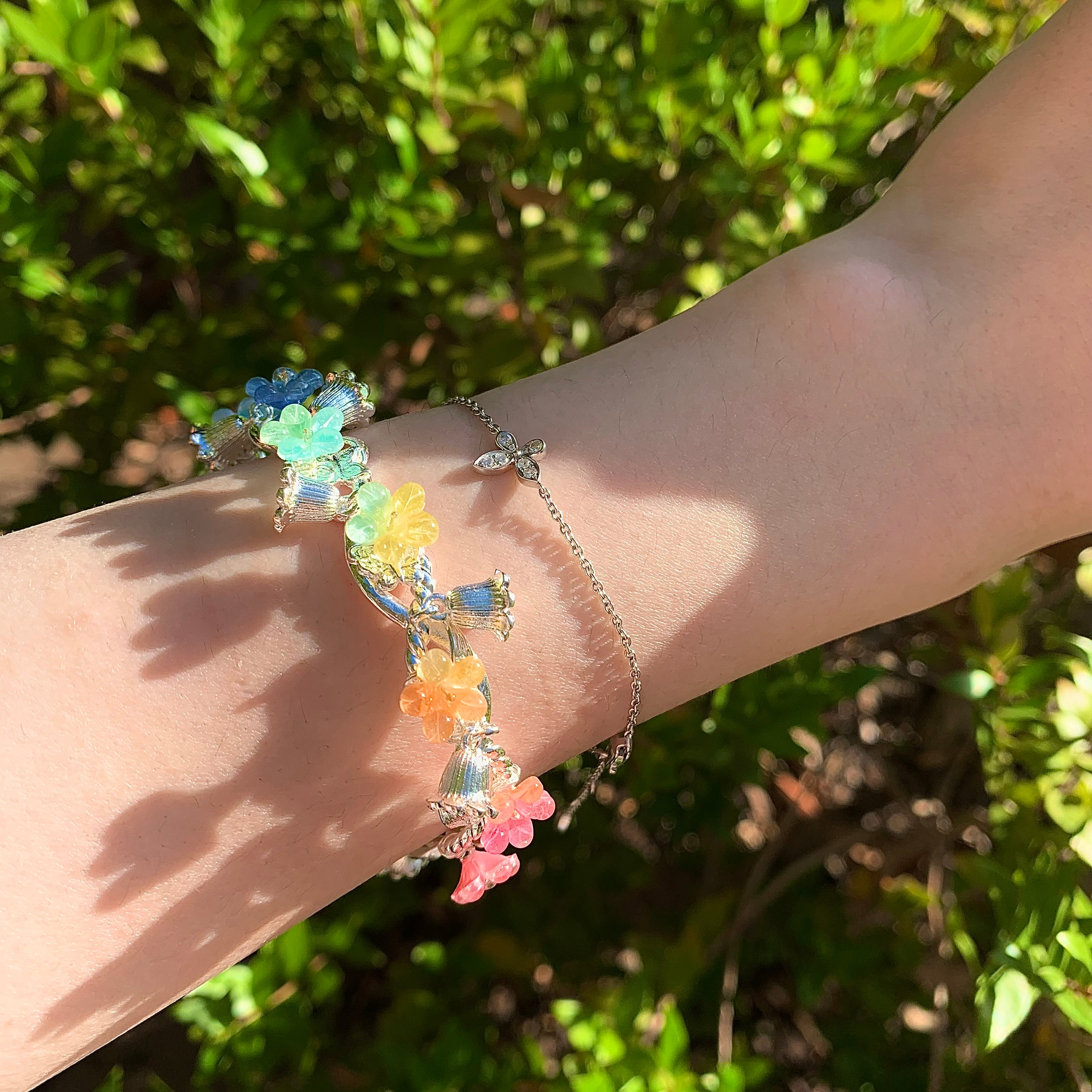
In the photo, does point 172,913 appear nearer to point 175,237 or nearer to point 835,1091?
point 175,237

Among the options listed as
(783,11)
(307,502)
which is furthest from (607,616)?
(783,11)

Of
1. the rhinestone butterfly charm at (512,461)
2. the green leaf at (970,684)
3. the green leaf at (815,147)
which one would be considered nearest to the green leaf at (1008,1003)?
the green leaf at (970,684)

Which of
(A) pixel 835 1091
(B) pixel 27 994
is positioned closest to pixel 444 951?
(A) pixel 835 1091

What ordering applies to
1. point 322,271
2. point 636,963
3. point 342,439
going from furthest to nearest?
point 636,963 < point 322,271 < point 342,439

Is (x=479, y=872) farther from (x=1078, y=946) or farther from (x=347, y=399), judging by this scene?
(x=1078, y=946)

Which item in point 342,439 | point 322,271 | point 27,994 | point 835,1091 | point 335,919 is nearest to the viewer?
point 27,994

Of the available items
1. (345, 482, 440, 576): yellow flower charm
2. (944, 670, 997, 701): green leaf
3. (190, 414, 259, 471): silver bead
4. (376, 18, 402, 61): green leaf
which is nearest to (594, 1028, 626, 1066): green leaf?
(944, 670, 997, 701): green leaf
